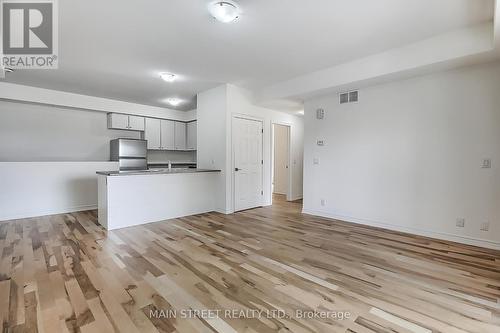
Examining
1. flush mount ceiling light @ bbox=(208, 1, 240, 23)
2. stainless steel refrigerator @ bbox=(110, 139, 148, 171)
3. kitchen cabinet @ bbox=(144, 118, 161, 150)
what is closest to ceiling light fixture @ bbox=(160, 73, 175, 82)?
flush mount ceiling light @ bbox=(208, 1, 240, 23)

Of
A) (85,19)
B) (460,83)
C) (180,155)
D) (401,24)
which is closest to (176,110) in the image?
(180,155)

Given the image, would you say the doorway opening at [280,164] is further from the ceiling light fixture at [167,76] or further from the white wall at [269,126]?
the ceiling light fixture at [167,76]

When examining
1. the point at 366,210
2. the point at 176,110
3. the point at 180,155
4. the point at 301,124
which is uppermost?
the point at 176,110

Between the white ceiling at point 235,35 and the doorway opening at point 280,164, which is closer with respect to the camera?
the white ceiling at point 235,35

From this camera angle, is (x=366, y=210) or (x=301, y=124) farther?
(x=301, y=124)

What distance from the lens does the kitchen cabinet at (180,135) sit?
739 centimetres

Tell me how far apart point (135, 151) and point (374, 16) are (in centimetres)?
575

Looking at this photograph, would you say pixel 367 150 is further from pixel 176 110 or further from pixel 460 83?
pixel 176 110

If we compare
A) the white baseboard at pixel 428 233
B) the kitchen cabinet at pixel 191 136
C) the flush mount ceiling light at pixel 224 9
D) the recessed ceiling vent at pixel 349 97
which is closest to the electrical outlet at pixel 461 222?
the white baseboard at pixel 428 233

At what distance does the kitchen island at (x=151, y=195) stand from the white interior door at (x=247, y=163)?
1.80 feet

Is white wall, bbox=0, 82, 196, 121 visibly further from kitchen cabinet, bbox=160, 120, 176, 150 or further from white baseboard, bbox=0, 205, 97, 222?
white baseboard, bbox=0, 205, 97, 222

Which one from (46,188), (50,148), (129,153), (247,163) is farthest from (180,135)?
(46,188)

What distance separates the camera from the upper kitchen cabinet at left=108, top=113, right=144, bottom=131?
6191 mm

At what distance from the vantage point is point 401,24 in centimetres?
280
